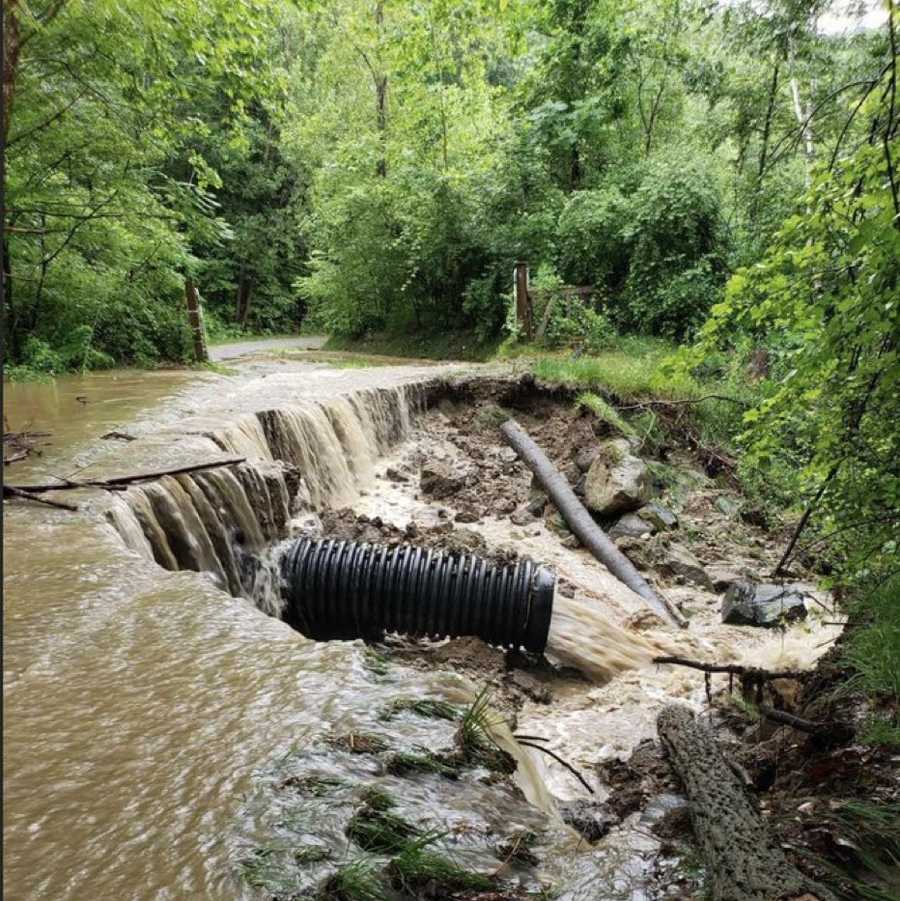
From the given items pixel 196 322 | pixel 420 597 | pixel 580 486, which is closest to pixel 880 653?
pixel 420 597

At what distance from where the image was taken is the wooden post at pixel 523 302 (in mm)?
13922

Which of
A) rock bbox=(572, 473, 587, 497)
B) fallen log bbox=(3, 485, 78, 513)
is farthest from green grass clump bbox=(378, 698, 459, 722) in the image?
rock bbox=(572, 473, 587, 497)

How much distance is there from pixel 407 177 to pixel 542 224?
424 centimetres

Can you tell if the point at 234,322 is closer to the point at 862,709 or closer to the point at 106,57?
the point at 106,57

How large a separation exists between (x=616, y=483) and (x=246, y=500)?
14.9ft

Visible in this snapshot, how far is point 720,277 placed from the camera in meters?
13.5

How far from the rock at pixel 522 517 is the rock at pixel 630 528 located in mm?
1048

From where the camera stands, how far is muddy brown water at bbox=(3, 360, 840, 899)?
1.93 metres

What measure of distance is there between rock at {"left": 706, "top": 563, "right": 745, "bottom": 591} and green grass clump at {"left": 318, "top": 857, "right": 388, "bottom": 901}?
226 inches

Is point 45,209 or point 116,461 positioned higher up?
point 45,209

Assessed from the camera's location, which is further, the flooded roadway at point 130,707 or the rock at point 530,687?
the rock at point 530,687

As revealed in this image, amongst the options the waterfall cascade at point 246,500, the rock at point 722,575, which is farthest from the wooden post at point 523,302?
the rock at point 722,575

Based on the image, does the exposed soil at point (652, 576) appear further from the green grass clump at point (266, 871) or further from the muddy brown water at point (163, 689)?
the green grass clump at point (266, 871)

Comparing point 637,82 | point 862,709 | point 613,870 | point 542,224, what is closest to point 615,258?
point 542,224
